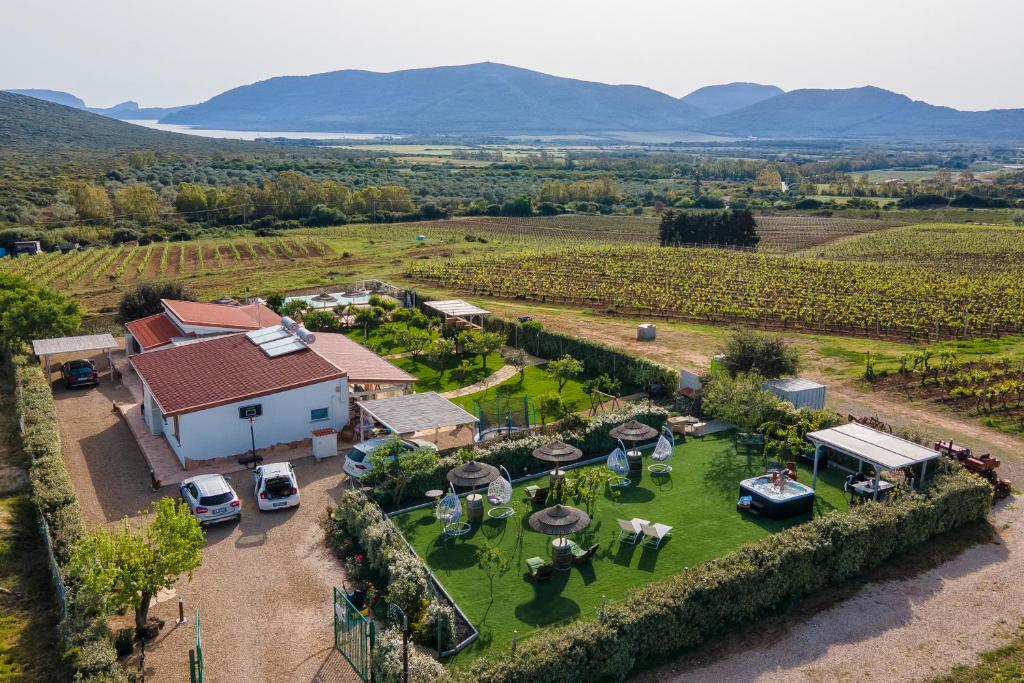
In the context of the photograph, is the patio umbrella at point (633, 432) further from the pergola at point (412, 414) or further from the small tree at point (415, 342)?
the small tree at point (415, 342)

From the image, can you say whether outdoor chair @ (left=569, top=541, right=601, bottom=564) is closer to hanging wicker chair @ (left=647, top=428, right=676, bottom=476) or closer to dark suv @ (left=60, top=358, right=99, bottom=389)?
hanging wicker chair @ (left=647, top=428, right=676, bottom=476)

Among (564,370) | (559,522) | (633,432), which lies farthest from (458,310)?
(559,522)

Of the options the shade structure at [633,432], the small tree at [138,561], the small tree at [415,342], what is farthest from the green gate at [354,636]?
the small tree at [415,342]

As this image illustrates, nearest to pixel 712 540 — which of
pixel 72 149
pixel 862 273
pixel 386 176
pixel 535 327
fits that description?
pixel 535 327

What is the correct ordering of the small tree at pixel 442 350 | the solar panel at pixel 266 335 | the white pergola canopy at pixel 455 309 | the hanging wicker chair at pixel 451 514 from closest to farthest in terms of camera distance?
the hanging wicker chair at pixel 451 514 < the solar panel at pixel 266 335 < the small tree at pixel 442 350 < the white pergola canopy at pixel 455 309

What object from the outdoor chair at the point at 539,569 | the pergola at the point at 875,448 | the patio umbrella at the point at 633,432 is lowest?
the outdoor chair at the point at 539,569

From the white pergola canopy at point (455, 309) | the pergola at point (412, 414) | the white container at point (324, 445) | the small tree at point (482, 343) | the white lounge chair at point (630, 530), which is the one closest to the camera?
the white lounge chair at point (630, 530)

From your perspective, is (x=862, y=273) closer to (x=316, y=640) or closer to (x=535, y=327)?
(x=535, y=327)
